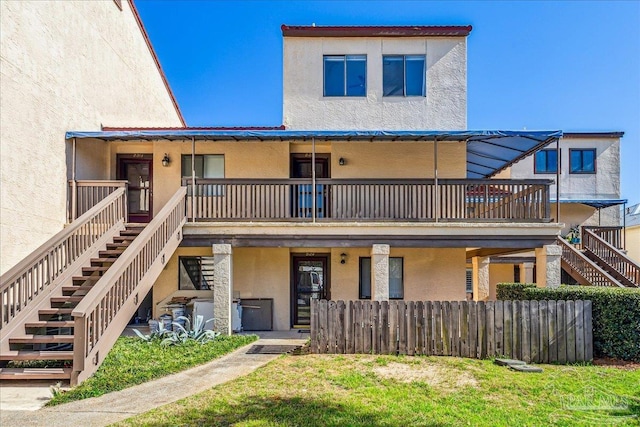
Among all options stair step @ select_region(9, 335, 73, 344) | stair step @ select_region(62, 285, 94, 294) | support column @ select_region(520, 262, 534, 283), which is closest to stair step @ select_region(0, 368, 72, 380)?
stair step @ select_region(9, 335, 73, 344)

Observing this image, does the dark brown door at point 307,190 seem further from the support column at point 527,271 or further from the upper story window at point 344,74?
the support column at point 527,271

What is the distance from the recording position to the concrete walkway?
6.12m

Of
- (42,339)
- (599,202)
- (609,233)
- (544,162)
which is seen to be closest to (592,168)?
(544,162)

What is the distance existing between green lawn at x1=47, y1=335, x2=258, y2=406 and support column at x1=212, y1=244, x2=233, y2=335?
492mm

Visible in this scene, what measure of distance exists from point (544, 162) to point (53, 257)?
74.7 feet

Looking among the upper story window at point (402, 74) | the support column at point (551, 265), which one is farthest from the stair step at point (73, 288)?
the support column at point (551, 265)

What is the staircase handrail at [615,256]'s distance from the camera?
15.6 metres

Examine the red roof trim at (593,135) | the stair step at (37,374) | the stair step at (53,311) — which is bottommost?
the stair step at (37,374)

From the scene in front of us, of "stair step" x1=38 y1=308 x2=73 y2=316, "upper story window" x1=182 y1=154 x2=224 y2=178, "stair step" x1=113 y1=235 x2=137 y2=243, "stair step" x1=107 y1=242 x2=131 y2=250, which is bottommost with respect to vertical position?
"stair step" x1=38 y1=308 x2=73 y2=316

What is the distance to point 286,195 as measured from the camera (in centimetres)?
1224

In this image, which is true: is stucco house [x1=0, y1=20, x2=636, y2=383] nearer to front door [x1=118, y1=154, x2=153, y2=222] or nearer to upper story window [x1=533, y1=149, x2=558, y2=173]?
front door [x1=118, y1=154, x2=153, y2=222]

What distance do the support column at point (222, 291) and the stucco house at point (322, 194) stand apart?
0.03m

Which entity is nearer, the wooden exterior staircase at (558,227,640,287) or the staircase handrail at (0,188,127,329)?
the staircase handrail at (0,188,127,329)

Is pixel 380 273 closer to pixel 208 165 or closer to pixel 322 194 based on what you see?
pixel 322 194
